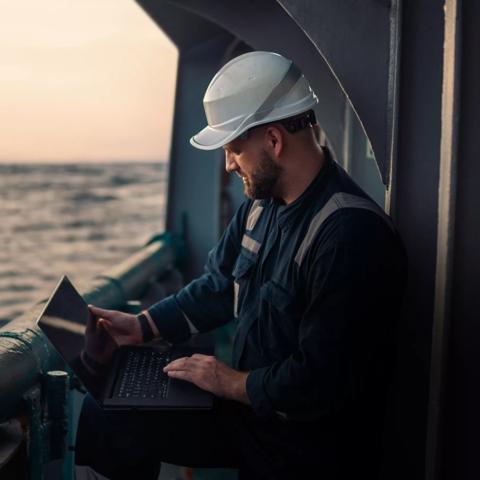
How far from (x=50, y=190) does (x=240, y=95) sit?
7506cm

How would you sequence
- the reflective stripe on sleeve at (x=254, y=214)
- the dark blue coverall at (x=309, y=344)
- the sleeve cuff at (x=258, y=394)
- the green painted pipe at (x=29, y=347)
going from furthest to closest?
1. the reflective stripe on sleeve at (x=254, y=214)
2. the green painted pipe at (x=29, y=347)
3. the sleeve cuff at (x=258, y=394)
4. the dark blue coverall at (x=309, y=344)

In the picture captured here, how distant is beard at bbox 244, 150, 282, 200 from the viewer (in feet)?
7.93

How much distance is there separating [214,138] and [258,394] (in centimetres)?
79

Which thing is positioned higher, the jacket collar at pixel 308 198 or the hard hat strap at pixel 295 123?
the hard hat strap at pixel 295 123

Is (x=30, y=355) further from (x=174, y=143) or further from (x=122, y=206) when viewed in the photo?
(x=122, y=206)

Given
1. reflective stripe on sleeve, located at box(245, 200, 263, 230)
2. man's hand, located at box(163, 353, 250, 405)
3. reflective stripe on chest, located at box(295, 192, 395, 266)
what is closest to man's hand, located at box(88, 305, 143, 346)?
man's hand, located at box(163, 353, 250, 405)

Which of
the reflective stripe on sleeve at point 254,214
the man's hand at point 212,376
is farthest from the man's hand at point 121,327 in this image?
the reflective stripe on sleeve at point 254,214

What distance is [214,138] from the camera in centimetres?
245

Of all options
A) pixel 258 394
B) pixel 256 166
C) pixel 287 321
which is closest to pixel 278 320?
pixel 287 321

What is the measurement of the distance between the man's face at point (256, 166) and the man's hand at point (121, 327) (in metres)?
0.70

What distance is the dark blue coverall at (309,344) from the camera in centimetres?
210

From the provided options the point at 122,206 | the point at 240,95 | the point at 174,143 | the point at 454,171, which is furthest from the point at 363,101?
the point at 122,206

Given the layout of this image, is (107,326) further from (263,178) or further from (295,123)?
(295,123)

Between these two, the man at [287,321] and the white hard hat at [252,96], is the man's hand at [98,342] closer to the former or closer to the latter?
the man at [287,321]
